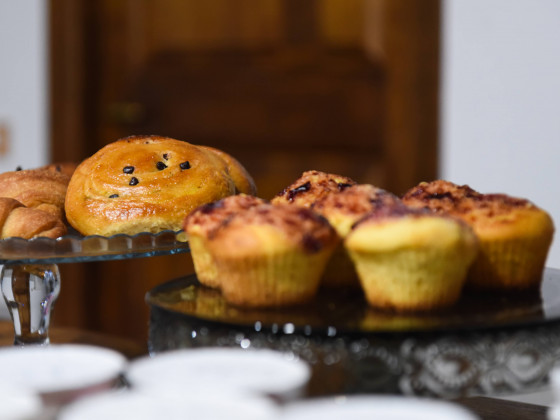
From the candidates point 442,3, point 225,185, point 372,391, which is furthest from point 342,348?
point 442,3

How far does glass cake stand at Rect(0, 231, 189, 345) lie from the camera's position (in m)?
0.85

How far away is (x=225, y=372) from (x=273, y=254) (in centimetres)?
19

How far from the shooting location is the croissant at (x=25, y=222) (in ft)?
3.27

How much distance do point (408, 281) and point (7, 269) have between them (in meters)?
0.56

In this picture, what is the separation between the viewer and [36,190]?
1.12 metres

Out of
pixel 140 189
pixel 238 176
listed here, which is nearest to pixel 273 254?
pixel 140 189

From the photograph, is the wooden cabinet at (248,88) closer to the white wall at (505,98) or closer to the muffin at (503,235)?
the white wall at (505,98)

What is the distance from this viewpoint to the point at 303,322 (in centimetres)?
63

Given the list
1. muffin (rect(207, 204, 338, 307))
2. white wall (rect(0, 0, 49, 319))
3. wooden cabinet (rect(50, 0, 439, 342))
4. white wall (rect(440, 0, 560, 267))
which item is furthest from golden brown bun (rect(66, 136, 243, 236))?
white wall (rect(0, 0, 49, 319))

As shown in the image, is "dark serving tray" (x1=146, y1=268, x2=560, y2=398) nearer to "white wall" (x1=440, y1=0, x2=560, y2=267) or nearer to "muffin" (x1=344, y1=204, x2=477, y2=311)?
"muffin" (x1=344, y1=204, x2=477, y2=311)

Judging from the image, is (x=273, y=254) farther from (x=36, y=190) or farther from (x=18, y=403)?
(x=36, y=190)

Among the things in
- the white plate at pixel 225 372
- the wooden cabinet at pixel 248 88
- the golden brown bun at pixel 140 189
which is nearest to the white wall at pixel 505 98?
the wooden cabinet at pixel 248 88

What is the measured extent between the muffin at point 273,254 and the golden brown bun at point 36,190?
Answer: 1.42 feet

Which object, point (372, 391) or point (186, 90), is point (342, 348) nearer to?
point (372, 391)
